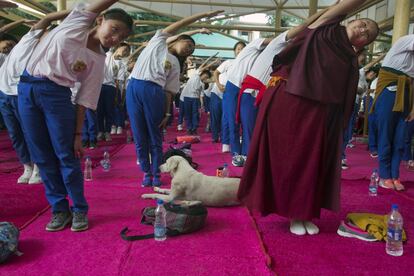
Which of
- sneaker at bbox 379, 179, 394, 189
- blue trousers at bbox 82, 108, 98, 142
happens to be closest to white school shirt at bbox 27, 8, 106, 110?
sneaker at bbox 379, 179, 394, 189

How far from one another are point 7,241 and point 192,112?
776cm

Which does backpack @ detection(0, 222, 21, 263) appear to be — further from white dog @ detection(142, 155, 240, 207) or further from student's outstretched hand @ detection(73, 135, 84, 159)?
white dog @ detection(142, 155, 240, 207)

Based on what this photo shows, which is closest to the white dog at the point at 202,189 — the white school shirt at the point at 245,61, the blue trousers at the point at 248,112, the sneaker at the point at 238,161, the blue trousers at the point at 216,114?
the blue trousers at the point at 248,112

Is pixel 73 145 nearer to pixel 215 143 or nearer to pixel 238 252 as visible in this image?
pixel 238 252

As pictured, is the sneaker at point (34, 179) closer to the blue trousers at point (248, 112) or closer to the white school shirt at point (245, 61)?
the blue trousers at point (248, 112)

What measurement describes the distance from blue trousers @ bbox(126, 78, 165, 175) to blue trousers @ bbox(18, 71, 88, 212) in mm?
1250

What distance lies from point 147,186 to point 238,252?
182 cm

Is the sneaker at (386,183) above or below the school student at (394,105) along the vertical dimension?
below

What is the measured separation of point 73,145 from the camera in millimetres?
2658

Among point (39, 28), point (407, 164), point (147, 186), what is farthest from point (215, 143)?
point (39, 28)

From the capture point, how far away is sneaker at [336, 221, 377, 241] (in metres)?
2.69

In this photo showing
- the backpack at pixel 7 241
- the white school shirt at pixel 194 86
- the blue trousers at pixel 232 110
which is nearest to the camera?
the backpack at pixel 7 241

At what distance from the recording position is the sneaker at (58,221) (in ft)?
8.80

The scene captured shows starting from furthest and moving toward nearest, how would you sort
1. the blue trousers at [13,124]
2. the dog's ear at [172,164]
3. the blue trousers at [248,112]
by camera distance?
the blue trousers at [248,112]
the blue trousers at [13,124]
the dog's ear at [172,164]
